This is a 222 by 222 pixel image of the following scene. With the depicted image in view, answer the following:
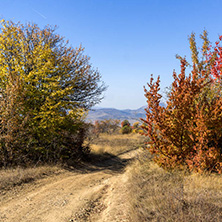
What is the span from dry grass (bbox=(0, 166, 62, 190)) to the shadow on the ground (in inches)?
62.4

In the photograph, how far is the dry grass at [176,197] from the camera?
4120 mm

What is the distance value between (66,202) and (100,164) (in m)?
A: 7.34

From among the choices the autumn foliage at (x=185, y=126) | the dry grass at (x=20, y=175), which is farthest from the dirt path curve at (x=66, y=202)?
the autumn foliage at (x=185, y=126)

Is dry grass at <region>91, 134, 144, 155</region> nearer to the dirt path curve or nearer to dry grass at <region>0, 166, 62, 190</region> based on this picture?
dry grass at <region>0, 166, 62, 190</region>

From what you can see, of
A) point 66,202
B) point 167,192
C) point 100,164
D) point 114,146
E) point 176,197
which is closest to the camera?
point 176,197

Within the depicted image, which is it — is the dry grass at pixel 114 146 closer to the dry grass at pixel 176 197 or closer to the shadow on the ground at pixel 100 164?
the shadow on the ground at pixel 100 164

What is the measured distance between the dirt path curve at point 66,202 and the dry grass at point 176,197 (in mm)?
520

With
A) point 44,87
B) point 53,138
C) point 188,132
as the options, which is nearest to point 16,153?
point 53,138

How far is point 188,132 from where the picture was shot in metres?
7.95

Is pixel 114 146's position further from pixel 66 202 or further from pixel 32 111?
pixel 66 202

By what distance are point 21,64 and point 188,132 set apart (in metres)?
10.1

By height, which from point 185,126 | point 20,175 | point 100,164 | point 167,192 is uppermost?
point 185,126

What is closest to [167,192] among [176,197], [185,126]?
[176,197]

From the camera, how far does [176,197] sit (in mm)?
4746
